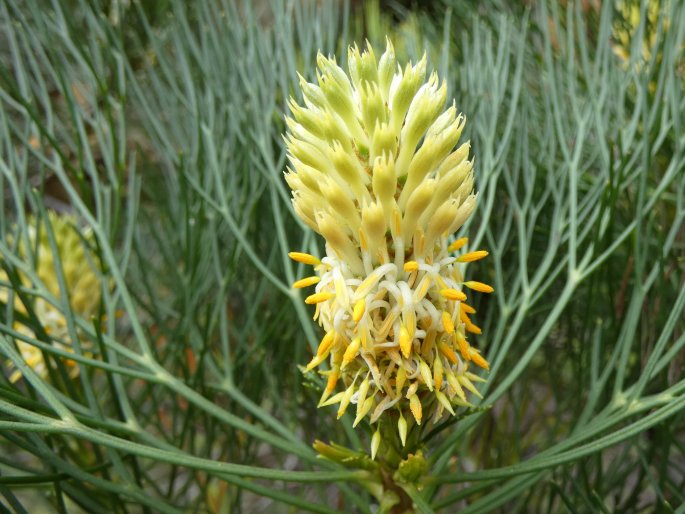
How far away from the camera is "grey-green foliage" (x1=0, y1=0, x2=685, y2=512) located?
1.40 feet

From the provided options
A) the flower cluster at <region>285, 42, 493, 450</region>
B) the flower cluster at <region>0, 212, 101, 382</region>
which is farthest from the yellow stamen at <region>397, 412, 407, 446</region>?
the flower cluster at <region>0, 212, 101, 382</region>

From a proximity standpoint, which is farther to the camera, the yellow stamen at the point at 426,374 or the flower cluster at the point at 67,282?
the flower cluster at the point at 67,282

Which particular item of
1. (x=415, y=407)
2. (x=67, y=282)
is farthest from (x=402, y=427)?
(x=67, y=282)

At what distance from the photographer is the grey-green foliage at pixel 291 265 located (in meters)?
0.43

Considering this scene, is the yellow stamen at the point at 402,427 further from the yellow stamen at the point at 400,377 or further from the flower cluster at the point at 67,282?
the flower cluster at the point at 67,282

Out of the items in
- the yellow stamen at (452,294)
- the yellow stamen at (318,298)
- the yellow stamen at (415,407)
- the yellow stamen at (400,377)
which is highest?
the yellow stamen at (318,298)

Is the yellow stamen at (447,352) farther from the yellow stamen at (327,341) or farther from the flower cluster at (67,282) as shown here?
the flower cluster at (67,282)

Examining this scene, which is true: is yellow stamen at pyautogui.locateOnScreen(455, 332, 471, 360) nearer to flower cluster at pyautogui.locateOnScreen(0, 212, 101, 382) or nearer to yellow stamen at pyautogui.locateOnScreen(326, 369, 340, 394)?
yellow stamen at pyautogui.locateOnScreen(326, 369, 340, 394)

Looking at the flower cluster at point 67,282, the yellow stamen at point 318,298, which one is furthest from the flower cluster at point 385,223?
the flower cluster at point 67,282

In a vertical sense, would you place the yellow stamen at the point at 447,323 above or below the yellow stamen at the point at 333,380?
above

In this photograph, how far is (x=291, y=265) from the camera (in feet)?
1.96

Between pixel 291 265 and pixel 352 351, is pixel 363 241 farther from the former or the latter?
pixel 291 265

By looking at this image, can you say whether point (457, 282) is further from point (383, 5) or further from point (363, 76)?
point (383, 5)

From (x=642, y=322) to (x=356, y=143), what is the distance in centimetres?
35
